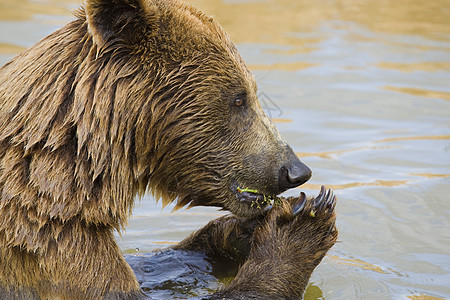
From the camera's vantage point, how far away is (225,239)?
5.76 metres

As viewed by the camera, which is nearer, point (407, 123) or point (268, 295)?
point (268, 295)

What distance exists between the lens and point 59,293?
468 centimetres

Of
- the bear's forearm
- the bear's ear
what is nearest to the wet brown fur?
the bear's forearm

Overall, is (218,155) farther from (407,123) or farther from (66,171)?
(407,123)

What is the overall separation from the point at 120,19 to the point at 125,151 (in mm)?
781

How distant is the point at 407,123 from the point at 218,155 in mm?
4975

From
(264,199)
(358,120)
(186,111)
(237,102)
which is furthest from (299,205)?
(358,120)

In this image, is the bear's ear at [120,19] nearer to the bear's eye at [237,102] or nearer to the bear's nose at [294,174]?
the bear's eye at [237,102]

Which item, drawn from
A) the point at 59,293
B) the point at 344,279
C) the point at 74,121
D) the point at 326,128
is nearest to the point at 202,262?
the point at 344,279

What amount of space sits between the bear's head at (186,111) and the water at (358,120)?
1.00 m

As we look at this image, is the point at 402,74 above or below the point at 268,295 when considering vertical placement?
above

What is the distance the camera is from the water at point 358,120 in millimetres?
6141

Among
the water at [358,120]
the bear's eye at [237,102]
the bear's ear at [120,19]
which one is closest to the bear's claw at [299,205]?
the bear's eye at [237,102]

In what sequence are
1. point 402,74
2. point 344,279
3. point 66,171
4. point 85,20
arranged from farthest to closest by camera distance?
point 402,74, point 344,279, point 85,20, point 66,171
